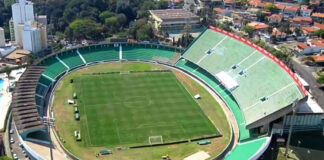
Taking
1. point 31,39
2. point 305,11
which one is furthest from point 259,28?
point 31,39

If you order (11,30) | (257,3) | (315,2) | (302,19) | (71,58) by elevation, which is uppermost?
(315,2)

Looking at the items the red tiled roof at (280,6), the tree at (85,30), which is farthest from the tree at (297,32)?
the tree at (85,30)

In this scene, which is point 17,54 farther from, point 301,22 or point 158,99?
point 301,22

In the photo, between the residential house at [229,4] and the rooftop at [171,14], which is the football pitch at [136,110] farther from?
the residential house at [229,4]

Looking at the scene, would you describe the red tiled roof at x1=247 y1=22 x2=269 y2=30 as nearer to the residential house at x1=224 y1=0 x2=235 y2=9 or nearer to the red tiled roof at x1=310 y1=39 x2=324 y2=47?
the red tiled roof at x1=310 y1=39 x2=324 y2=47

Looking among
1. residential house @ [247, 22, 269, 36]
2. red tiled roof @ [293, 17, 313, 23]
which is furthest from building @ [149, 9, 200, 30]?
red tiled roof @ [293, 17, 313, 23]

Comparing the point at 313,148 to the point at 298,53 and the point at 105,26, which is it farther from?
the point at 105,26

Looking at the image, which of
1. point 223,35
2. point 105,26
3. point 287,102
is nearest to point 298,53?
point 223,35
